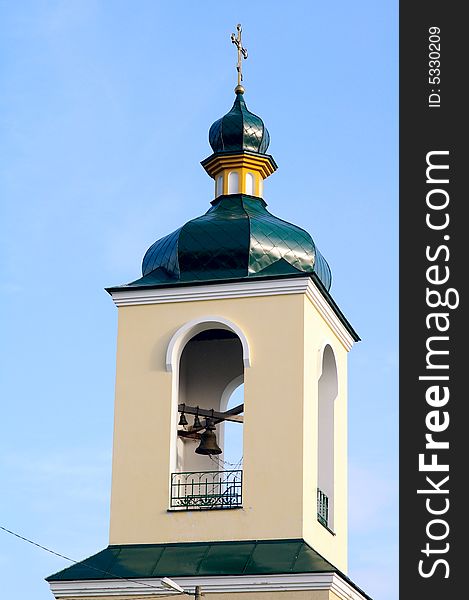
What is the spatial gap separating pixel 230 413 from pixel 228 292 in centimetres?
167

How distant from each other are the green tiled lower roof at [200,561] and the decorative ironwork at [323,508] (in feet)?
3.31

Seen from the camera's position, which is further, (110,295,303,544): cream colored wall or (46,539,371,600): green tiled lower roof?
(110,295,303,544): cream colored wall

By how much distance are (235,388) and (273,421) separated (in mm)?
2424

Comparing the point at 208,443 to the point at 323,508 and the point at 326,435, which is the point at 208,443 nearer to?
the point at 326,435

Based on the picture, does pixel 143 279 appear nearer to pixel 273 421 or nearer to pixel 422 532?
pixel 273 421

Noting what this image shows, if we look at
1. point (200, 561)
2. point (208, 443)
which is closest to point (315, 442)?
point (208, 443)

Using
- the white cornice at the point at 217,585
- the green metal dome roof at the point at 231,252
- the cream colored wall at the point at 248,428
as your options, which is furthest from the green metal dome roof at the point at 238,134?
the white cornice at the point at 217,585

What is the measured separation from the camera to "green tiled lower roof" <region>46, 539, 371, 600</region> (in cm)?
1698

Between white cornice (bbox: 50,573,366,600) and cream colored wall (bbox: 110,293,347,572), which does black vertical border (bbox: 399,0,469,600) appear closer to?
white cornice (bbox: 50,573,366,600)

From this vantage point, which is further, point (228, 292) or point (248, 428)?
point (228, 292)

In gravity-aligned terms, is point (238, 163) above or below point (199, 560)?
above

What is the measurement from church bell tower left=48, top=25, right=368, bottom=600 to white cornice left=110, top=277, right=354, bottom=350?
16 millimetres

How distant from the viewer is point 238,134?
20297 mm

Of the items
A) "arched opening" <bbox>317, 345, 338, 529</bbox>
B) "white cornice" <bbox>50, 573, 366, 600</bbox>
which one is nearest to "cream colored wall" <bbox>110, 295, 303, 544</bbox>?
"white cornice" <bbox>50, 573, 366, 600</bbox>
